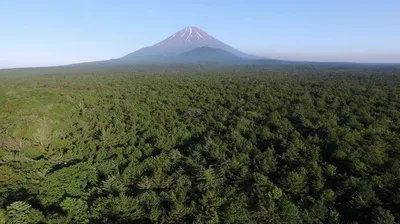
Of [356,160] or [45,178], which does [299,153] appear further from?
[45,178]

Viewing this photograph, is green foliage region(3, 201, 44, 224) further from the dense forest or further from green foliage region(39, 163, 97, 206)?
green foliage region(39, 163, 97, 206)

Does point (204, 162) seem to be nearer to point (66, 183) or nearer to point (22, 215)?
point (66, 183)

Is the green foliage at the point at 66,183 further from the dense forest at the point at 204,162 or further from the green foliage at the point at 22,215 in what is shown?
the green foliage at the point at 22,215

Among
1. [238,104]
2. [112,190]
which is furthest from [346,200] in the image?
[238,104]

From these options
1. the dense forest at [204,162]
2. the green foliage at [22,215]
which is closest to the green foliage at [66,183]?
the dense forest at [204,162]

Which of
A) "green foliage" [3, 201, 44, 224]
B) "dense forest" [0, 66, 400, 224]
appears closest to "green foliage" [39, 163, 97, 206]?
"dense forest" [0, 66, 400, 224]

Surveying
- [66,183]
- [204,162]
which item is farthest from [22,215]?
[204,162]

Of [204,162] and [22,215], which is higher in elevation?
[204,162]

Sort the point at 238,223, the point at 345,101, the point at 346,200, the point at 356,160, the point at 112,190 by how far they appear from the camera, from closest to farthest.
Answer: the point at 238,223 → the point at 346,200 → the point at 112,190 → the point at 356,160 → the point at 345,101
